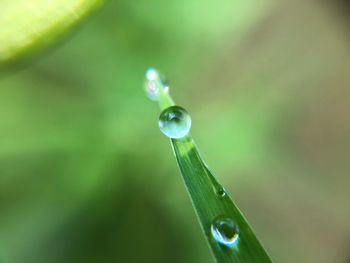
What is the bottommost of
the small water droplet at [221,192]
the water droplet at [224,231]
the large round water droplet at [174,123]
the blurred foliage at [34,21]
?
the water droplet at [224,231]

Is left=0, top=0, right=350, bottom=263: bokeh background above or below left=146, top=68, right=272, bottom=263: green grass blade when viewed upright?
above

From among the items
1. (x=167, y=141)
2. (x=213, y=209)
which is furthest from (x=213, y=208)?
(x=167, y=141)

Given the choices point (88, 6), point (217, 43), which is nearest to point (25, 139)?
point (217, 43)

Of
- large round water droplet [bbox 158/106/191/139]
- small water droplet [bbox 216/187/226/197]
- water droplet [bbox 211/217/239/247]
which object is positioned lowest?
water droplet [bbox 211/217/239/247]

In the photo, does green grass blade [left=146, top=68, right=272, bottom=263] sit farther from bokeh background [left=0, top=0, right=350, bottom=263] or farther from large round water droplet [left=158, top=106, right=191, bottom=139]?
bokeh background [left=0, top=0, right=350, bottom=263]

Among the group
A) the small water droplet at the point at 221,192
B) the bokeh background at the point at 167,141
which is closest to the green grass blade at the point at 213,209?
the small water droplet at the point at 221,192

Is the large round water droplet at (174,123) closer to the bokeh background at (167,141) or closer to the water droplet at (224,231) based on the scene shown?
the water droplet at (224,231)

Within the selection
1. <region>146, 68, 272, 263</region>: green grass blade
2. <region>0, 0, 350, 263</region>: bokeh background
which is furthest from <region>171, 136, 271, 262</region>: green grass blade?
<region>0, 0, 350, 263</region>: bokeh background

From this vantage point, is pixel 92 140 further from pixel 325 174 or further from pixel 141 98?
pixel 325 174
